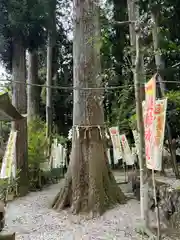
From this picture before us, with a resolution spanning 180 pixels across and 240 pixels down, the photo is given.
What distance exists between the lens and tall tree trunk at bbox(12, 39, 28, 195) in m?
6.47

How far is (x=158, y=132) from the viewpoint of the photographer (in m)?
2.87

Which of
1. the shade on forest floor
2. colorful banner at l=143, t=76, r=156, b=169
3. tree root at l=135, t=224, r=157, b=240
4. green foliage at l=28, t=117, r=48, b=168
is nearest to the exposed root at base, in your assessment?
the shade on forest floor

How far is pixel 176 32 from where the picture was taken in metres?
7.34

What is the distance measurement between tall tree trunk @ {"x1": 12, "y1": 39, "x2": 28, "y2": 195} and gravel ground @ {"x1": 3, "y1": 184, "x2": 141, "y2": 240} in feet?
4.80

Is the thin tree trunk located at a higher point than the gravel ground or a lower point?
higher

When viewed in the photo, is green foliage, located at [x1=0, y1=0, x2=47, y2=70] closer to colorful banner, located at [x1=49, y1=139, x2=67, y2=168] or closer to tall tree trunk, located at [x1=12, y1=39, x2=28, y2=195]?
tall tree trunk, located at [x1=12, y1=39, x2=28, y2=195]

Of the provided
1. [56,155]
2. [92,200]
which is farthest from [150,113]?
[56,155]

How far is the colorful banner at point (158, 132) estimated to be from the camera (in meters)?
2.85

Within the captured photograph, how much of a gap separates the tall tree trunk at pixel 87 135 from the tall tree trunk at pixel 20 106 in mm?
1865

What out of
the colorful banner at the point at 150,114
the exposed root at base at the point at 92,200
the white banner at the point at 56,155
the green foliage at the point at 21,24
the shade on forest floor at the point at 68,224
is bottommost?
the shade on forest floor at the point at 68,224

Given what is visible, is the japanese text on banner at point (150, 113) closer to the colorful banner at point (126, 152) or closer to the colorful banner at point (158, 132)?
the colorful banner at point (158, 132)

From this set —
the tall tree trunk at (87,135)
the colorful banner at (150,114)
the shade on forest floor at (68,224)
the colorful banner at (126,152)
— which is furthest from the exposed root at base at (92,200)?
the colorful banner at (126,152)

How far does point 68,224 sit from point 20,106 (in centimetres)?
365

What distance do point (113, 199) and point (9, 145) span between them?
6.66 feet
